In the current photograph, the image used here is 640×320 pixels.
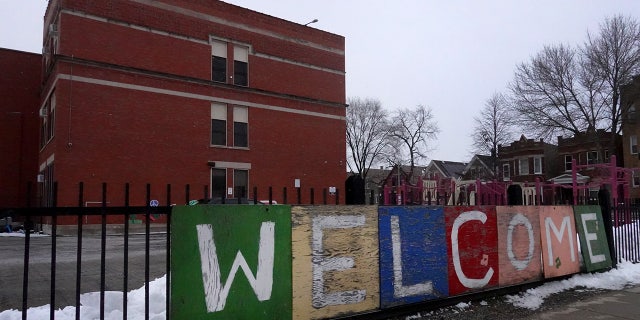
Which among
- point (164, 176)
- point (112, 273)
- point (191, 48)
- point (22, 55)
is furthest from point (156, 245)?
point (22, 55)

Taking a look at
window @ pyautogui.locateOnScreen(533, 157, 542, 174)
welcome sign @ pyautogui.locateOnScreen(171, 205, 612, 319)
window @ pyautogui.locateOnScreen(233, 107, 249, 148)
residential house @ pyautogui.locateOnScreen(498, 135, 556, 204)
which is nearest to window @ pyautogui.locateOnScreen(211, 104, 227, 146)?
window @ pyautogui.locateOnScreen(233, 107, 249, 148)

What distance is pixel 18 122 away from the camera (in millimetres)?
31812

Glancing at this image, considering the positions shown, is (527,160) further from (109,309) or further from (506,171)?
(109,309)

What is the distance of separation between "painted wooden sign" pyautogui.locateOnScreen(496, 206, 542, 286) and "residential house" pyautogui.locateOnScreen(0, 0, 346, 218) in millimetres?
19066

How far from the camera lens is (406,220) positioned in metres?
6.36

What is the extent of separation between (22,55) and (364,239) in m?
34.4

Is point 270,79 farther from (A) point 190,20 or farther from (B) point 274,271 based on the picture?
(B) point 274,271

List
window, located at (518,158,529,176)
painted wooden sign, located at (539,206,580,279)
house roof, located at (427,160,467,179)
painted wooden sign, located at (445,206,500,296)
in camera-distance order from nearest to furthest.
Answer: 1. painted wooden sign, located at (445,206,500,296)
2. painted wooden sign, located at (539,206,580,279)
3. window, located at (518,158,529,176)
4. house roof, located at (427,160,467,179)

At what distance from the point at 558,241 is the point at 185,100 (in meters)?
23.5

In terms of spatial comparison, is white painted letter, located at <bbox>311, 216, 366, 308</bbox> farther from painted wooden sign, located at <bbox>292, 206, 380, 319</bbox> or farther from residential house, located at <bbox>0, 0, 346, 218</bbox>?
residential house, located at <bbox>0, 0, 346, 218</bbox>

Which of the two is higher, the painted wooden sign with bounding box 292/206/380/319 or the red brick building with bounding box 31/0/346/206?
the red brick building with bounding box 31/0/346/206

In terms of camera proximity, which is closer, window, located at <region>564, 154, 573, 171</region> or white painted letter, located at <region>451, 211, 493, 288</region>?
white painted letter, located at <region>451, 211, 493, 288</region>

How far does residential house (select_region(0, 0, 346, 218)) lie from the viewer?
80.8 ft

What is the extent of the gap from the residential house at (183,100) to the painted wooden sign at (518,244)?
62.6 ft
